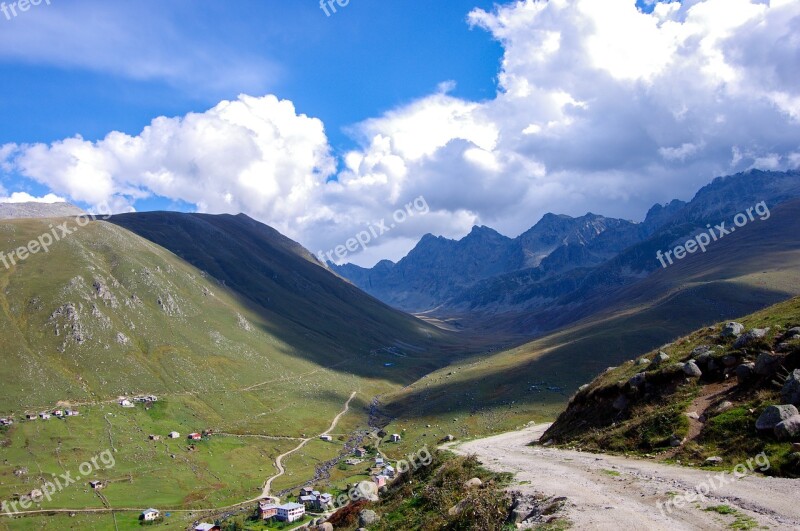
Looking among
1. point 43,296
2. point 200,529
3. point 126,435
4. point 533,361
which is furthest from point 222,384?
point 533,361

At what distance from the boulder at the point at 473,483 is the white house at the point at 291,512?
7610cm

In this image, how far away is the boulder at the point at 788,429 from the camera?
20.4m

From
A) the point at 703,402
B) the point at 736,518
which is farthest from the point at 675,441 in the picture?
the point at 736,518

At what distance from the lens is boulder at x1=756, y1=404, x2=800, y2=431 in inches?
835

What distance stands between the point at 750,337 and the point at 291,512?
8390 centimetres

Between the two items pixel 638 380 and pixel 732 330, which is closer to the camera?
pixel 732 330

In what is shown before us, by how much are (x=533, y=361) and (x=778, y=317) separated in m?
167

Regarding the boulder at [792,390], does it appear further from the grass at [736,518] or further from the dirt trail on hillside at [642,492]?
the grass at [736,518]

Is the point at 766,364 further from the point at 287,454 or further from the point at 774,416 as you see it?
the point at 287,454

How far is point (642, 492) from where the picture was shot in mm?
18984

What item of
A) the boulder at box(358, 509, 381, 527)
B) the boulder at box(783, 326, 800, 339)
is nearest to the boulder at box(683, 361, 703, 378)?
the boulder at box(783, 326, 800, 339)

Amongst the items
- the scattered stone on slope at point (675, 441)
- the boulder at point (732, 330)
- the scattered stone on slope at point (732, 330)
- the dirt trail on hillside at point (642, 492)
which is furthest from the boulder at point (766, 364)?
the dirt trail on hillside at point (642, 492)

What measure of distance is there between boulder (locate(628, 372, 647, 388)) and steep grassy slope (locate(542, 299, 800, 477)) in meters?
0.06

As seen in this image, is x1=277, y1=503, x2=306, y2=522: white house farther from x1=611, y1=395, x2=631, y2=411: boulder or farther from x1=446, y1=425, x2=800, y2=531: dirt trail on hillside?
x1=446, y1=425, x2=800, y2=531: dirt trail on hillside
